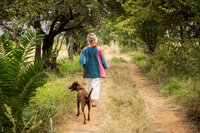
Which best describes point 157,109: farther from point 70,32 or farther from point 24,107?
point 70,32

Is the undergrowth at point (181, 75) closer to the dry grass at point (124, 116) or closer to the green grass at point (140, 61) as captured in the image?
the dry grass at point (124, 116)

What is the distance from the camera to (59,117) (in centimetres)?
452

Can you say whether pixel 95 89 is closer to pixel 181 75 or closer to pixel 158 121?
pixel 158 121

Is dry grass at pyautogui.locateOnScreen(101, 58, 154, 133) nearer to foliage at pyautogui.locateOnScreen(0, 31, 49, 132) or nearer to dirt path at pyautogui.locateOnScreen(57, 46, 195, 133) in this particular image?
dirt path at pyautogui.locateOnScreen(57, 46, 195, 133)

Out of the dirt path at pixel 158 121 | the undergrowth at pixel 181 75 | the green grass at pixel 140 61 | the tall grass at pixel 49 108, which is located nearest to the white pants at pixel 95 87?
the dirt path at pixel 158 121

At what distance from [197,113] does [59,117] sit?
11.0ft

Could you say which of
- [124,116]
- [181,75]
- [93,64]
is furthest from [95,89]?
[181,75]

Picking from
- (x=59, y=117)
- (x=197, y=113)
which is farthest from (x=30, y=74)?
(x=197, y=113)

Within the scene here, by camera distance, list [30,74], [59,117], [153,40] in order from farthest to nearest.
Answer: [153,40] → [59,117] → [30,74]

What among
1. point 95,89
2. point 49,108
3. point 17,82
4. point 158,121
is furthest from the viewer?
point 95,89

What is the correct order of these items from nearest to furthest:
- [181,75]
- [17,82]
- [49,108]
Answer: [17,82] < [49,108] < [181,75]

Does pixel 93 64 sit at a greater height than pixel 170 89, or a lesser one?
greater

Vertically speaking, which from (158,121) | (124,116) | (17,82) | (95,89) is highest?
(17,82)

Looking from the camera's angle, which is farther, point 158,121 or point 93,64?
point 93,64
